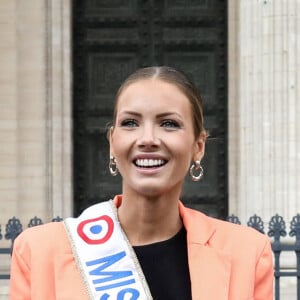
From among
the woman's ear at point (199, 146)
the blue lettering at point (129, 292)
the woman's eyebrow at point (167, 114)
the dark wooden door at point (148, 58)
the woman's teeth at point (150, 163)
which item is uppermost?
the dark wooden door at point (148, 58)

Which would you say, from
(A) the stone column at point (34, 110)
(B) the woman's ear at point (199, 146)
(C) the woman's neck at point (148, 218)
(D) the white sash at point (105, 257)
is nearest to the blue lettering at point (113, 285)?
(D) the white sash at point (105, 257)

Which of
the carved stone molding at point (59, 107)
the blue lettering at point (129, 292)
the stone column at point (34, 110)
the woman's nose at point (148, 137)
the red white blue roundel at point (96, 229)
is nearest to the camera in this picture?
the woman's nose at point (148, 137)

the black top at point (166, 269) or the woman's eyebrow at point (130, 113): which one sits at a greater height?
the woman's eyebrow at point (130, 113)

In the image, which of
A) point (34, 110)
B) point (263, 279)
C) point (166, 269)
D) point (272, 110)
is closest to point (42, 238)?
point (166, 269)

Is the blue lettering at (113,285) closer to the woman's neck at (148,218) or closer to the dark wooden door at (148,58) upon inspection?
the woman's neck at (148,218)

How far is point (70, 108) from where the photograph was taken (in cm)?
1066

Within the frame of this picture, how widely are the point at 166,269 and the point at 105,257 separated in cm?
18

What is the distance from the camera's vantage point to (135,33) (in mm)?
10820

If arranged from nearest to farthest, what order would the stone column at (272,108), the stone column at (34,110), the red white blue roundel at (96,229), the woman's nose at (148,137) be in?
the woman's nose at (148,137) < the red white blue roundel at (96,229) < the stone column at (272,108) < the stone column at (34,110)

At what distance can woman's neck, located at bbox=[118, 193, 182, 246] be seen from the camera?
2.52 meters

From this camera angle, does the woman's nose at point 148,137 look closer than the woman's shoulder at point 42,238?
Yes

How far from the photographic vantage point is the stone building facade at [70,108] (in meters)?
9.33

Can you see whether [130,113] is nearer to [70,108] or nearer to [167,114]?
[167,114]

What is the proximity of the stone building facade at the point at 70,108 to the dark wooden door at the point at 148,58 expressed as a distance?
0.69ft
